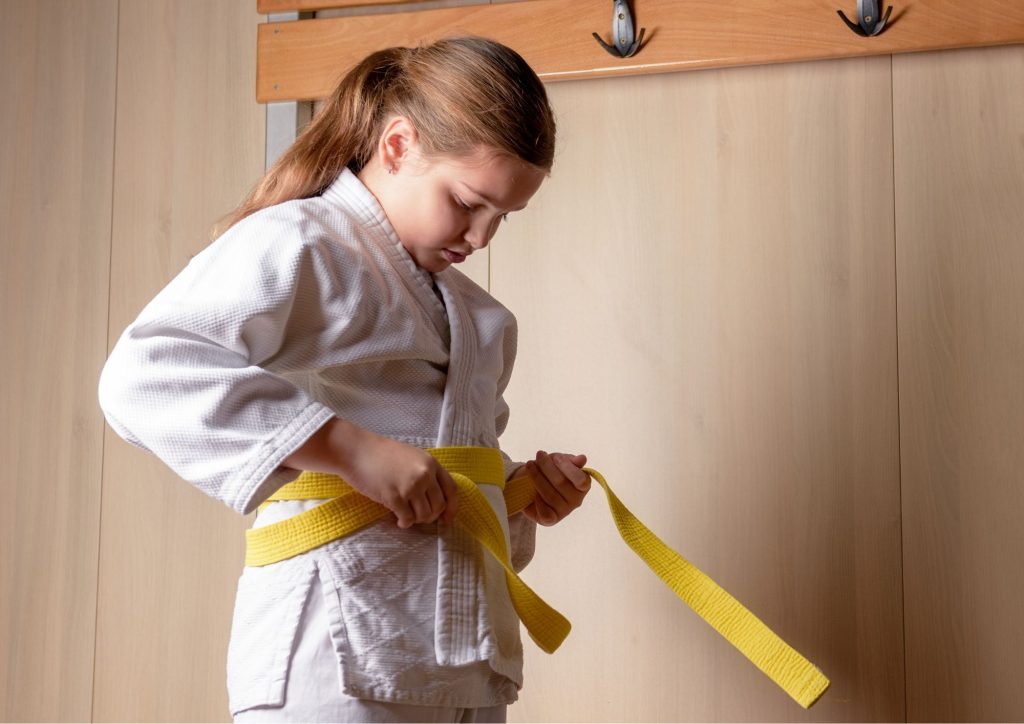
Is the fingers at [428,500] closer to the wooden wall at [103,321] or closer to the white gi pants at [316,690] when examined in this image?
the white gi pants at [316,690]

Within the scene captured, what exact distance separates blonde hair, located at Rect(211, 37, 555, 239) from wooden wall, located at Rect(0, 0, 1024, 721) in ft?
2.04

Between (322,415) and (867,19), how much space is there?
1086 mm

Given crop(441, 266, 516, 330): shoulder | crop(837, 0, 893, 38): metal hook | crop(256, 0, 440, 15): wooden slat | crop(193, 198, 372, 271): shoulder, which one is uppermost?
crop(256, 0, 440, 15): wooden slat

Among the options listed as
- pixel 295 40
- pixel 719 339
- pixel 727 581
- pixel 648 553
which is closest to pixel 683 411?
pixel 719 339

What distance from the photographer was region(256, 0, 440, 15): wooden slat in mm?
1752

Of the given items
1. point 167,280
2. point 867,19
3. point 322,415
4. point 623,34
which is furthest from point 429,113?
point 167,280

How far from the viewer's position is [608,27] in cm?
165

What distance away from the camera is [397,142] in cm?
104

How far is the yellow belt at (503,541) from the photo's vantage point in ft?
3.05

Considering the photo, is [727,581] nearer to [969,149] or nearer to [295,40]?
[969,149]

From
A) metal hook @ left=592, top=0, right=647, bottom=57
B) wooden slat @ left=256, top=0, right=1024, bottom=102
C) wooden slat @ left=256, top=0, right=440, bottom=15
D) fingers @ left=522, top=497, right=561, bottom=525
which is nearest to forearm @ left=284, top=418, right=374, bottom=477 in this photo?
fingers @ left=522, top=497, right=561, bottom=525

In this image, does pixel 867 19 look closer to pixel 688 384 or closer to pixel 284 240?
pixel 688 384

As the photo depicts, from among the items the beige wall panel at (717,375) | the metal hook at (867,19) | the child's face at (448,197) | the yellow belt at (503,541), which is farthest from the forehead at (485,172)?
the metal hook at (867,19)

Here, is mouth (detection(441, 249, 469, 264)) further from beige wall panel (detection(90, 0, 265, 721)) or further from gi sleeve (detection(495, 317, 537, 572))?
beige wall panel (detection(90, 0, 265, 721))
